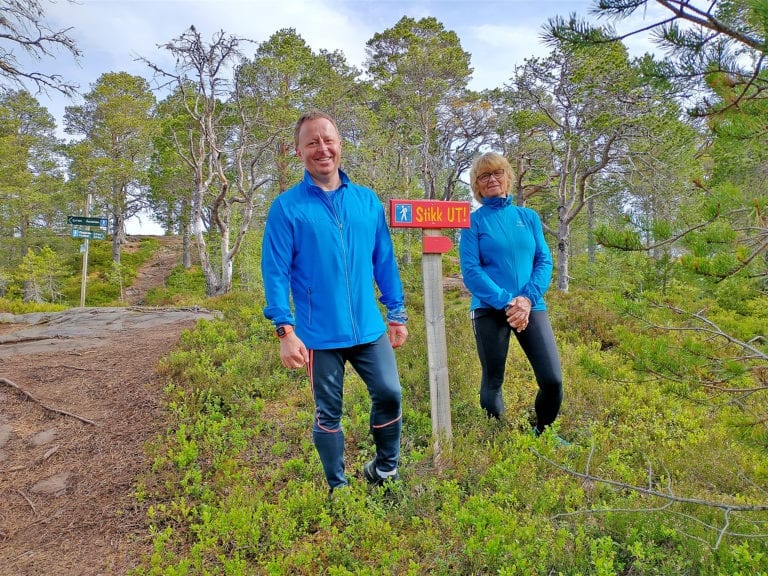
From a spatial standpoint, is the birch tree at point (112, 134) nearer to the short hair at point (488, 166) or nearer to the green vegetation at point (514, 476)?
the green vegetation at point (514, 476)

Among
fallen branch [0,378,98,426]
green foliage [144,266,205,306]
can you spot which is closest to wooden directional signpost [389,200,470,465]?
fallen branch [0,378,98,426]

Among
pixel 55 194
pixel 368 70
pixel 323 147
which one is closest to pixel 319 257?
pixel 323 147

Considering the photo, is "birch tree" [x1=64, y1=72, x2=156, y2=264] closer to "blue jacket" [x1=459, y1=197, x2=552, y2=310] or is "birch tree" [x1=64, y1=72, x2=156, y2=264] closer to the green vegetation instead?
the green vegetation

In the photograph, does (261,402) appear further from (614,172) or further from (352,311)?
(614,172)

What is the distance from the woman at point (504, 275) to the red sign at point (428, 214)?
17 centimetres

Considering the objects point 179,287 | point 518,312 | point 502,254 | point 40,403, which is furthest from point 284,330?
point 179,287

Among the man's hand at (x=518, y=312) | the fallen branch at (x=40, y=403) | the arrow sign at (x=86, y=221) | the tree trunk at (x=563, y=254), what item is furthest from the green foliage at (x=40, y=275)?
the man's hand at (x=518, y=312)

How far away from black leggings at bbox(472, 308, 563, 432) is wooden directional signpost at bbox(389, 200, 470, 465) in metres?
0.32

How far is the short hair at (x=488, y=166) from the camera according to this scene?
3.27 metres

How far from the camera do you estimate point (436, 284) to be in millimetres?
3312

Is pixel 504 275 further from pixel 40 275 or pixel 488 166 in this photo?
pixel 40 275

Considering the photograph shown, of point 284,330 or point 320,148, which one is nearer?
point 284,330

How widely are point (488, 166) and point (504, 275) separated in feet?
2.78

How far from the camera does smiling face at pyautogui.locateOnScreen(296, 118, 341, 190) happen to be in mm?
2525
